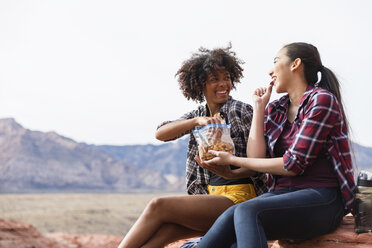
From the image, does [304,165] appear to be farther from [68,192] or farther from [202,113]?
[68,192]

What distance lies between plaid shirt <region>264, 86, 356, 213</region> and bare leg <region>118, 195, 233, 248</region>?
2.01ft

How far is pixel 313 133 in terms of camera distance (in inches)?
102

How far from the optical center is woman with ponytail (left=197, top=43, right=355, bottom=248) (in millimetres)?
2525

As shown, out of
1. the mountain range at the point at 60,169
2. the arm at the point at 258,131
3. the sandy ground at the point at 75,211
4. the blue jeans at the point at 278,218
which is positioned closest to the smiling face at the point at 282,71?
the arm at the point at 258,131

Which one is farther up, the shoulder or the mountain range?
the shoulder

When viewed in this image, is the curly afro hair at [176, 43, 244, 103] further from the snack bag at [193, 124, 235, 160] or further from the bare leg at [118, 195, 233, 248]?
the bare leg at [118, 195, 233, 248]

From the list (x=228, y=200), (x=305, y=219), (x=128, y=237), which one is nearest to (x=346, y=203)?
(x=305, y=219)

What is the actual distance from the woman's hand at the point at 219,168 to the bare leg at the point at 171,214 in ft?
0.55

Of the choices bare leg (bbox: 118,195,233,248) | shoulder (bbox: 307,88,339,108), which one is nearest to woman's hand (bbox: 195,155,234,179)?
bare leg (bbox: 118,195,233,248)

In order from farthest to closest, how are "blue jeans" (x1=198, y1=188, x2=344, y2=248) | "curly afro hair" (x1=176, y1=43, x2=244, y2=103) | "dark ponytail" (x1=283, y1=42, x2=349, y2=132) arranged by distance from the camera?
"curly afro hair" (x1=176, y1=43, x2=244, y2=103), "dark ponytail" (x1=283, y1=42, x2=349, y2=132), "blue jeans" (x1=198, y1=188, x2=344, y2=248)

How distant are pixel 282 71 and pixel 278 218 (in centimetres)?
91

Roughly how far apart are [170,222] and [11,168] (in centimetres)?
5491

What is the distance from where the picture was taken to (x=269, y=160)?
2.72 m

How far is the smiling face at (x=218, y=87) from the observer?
11.4ft
